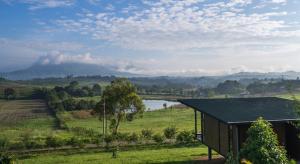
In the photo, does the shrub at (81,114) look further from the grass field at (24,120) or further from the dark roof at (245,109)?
the dark roof at (245,109)

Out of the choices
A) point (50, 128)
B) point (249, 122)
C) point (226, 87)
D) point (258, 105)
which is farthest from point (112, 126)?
point (226, 87)

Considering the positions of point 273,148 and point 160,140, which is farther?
point 160,140

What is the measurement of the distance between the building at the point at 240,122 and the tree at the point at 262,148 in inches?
69.2

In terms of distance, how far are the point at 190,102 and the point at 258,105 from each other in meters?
Result: 4.29

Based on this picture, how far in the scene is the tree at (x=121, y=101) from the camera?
4081 cm

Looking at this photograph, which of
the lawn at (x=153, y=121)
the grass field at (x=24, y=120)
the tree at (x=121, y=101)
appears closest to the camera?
the tree at (x=121, y=101)

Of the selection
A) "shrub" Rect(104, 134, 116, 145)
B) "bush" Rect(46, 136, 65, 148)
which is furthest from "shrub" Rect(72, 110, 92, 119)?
"shrub" Rect(104, 134, 116, 145)

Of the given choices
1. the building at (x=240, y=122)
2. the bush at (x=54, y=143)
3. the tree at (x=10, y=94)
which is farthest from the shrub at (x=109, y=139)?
the tree at (x=10, y=94)

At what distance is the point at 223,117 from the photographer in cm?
1908

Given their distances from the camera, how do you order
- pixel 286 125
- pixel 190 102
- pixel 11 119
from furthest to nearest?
1. pixel 11 119
2. pixel 190 102
3. pixel 286 125

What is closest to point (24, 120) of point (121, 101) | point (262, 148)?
point (121, 101)

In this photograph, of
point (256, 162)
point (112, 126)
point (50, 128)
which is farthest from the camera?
point (50, 128)

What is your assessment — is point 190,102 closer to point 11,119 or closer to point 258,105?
point 258,105

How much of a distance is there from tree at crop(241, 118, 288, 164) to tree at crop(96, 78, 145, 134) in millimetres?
25256
